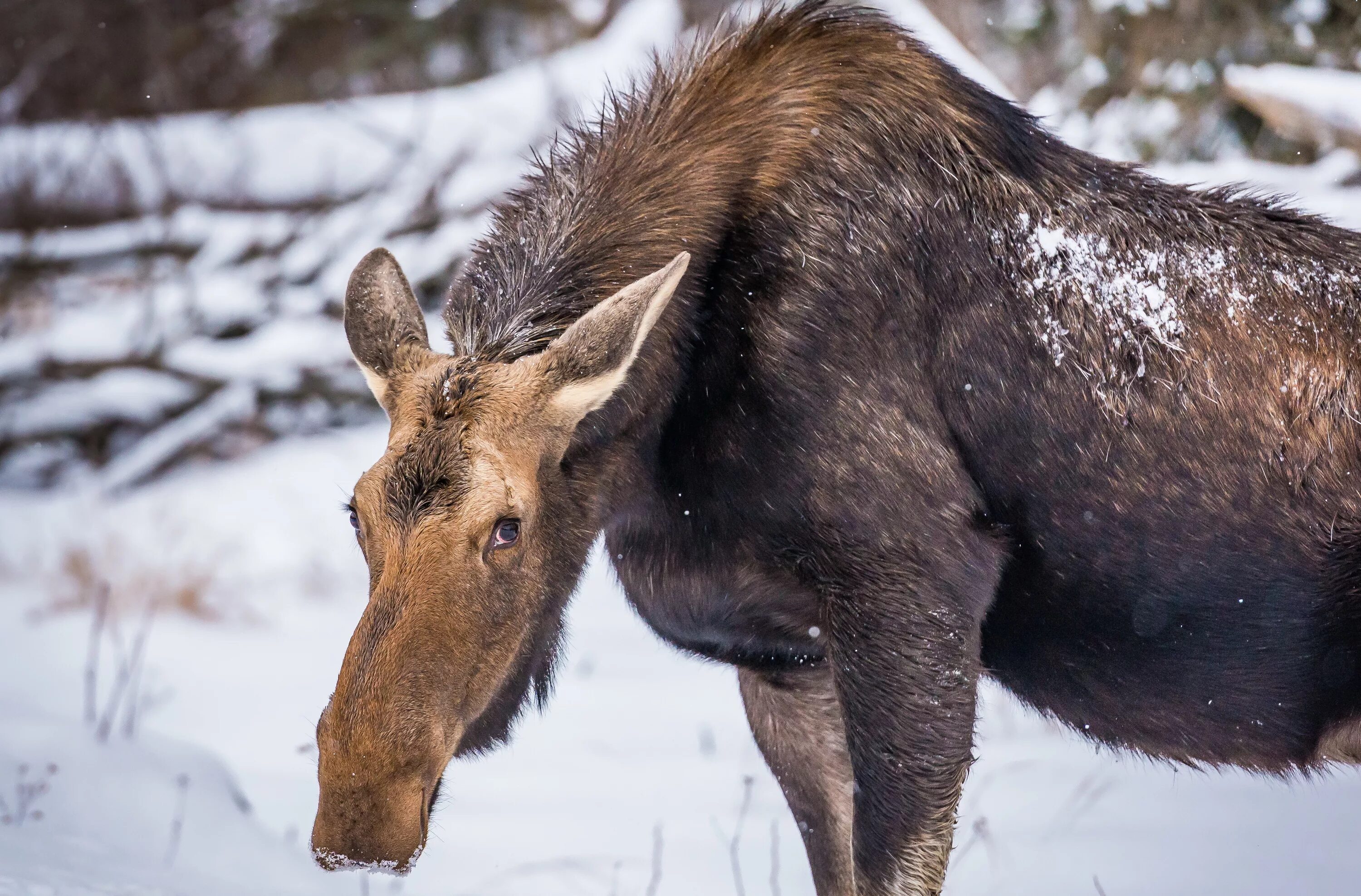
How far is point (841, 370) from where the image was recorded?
3238 mm

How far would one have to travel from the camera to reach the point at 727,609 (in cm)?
345

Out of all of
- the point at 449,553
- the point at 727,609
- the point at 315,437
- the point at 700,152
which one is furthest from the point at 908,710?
the point at 315,437

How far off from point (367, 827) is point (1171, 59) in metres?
6.96

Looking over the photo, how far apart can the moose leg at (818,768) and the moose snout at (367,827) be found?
1505mm

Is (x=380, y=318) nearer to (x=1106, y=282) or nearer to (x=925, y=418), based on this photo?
(x=925, y=418)

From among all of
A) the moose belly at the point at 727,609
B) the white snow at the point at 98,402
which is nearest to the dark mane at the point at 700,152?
the moose belly at the point at 727,609

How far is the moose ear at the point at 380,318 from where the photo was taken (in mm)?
3248

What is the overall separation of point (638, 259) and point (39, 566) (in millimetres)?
6338

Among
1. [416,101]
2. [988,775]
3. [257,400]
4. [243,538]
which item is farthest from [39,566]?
[988,775]

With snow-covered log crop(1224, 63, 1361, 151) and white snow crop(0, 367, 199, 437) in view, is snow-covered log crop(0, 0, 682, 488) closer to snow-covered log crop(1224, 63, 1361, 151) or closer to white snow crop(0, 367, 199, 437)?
white snow crop(0, 367, 199, 437)

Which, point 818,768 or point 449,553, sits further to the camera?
point 818,768

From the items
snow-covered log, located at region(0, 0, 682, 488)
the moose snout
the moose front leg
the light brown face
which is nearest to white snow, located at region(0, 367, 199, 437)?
snow-covered log, located at region(0, 0, 682, 488)

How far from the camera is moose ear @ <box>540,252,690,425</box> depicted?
2.91m

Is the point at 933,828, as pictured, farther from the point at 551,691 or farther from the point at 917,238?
the point at 917,238
